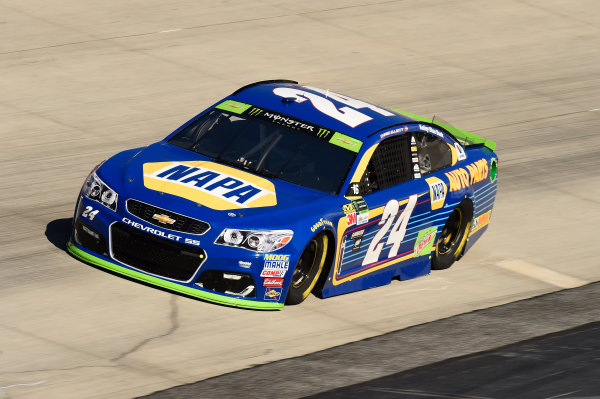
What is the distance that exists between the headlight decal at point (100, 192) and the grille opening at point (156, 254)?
0.66 ft

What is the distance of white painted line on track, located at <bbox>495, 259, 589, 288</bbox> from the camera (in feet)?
36.8

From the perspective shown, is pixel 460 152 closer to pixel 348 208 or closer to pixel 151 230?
pixel 348 208

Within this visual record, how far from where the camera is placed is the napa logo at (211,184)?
9.42 metres

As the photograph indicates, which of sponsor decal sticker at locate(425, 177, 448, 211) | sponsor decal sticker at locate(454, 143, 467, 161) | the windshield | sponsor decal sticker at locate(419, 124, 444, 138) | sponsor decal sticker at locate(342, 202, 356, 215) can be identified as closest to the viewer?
sponsor decal sticker at locate(342, 202, 356, 215)

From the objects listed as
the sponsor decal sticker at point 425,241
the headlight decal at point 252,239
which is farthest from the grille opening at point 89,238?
the sponsor decal sticker at point 425,241

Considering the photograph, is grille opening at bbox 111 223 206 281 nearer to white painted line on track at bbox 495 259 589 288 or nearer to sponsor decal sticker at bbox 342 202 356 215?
sponsor decal sticker at bbox 342 202 356 215

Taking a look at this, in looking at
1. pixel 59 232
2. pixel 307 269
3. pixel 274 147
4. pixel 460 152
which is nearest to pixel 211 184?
pixel 274 147

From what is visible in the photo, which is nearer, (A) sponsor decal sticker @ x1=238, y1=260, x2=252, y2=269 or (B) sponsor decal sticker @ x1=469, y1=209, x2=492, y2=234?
(A) sponsor decal sticker @ x1=238, y1=260, x2=252, y2=269

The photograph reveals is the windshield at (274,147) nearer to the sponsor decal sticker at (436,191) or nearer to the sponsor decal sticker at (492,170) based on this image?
the sponsor decal sticker at (436,191)

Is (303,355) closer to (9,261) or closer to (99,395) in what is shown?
(99,395)

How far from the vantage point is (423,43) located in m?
19.9

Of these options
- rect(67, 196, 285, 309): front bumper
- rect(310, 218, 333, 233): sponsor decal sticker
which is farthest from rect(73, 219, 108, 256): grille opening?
rect(310, 218, 333, 233): sponsor decal sticker

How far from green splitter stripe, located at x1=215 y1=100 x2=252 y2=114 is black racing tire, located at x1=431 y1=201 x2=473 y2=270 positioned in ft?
6.99

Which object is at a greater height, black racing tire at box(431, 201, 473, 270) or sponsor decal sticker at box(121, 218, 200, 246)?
sponsor decal sticker at box(121, 218, 200, 246)
